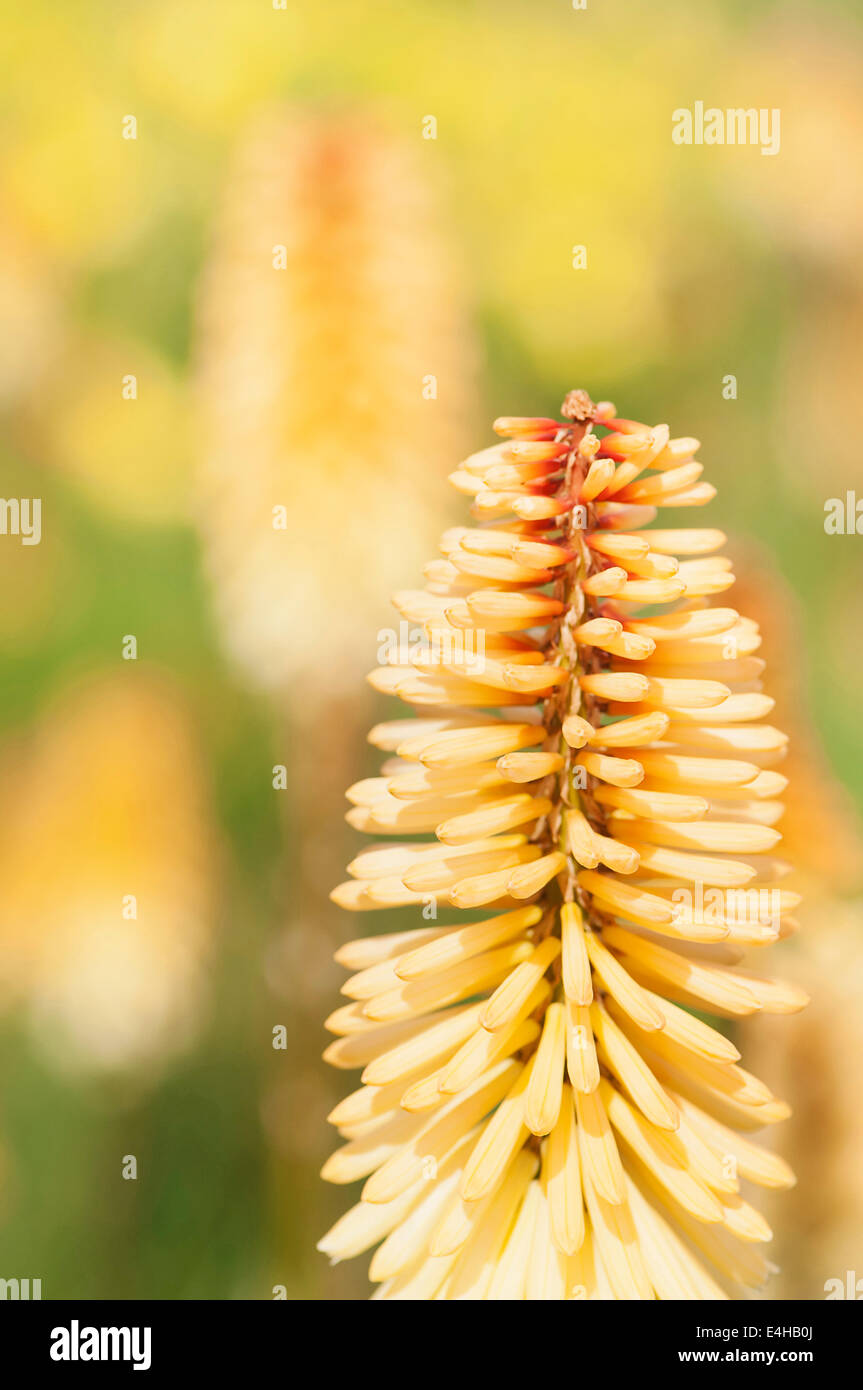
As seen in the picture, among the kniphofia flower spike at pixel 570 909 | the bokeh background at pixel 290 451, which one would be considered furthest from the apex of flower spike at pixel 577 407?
the bokeh background at pixel 290 451

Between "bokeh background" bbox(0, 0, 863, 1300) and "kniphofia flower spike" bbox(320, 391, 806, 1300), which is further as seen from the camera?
"bokeh background" bbox(0, 0, 863, 1300)

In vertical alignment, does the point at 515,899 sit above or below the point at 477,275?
below

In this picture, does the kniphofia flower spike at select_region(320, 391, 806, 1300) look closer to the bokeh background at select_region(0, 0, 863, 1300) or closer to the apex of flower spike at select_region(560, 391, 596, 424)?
the apex of flower spike at select_region(560, 391, 596, 424)

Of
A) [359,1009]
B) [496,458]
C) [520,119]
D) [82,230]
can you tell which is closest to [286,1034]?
[359,1009]

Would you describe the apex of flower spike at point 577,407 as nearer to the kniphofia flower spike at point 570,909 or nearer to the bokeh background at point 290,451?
the kniphofia flower spike at point 570,909

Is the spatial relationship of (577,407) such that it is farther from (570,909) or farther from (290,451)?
(290,451)

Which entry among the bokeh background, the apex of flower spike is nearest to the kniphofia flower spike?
the apex of flower spike
